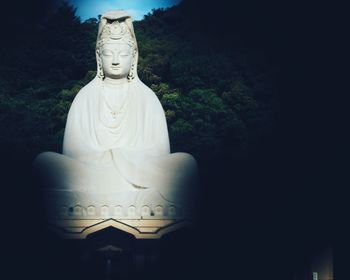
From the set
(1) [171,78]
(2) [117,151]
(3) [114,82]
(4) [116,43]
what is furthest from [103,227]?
(1) [171,78]

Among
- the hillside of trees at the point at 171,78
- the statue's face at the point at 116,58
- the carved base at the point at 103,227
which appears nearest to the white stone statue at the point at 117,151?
the statue's face at the point at 116,58

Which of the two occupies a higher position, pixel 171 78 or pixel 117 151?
pixel 171 78

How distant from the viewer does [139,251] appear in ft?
27.0

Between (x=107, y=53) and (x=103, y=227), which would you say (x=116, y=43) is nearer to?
(x=107, y=53)

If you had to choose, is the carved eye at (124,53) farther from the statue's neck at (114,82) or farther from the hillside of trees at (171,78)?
the hillside of trees at (171,78)

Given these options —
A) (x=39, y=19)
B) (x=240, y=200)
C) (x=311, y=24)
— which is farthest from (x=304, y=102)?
(x=39, y=19)

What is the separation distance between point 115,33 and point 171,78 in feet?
19.8

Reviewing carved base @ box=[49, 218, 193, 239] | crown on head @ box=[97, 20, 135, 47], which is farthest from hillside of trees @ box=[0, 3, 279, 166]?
carved base @ box=[49, 218, 193, 239]

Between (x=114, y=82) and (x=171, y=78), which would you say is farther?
(x=171, y=78)

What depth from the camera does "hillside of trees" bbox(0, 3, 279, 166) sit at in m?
13.9

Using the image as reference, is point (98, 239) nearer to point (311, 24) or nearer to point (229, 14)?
point (311, 24)

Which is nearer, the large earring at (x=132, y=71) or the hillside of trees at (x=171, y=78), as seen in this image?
the large earring at (x=132, y=71)

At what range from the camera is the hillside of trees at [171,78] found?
549 inches

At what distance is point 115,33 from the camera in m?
8.97
